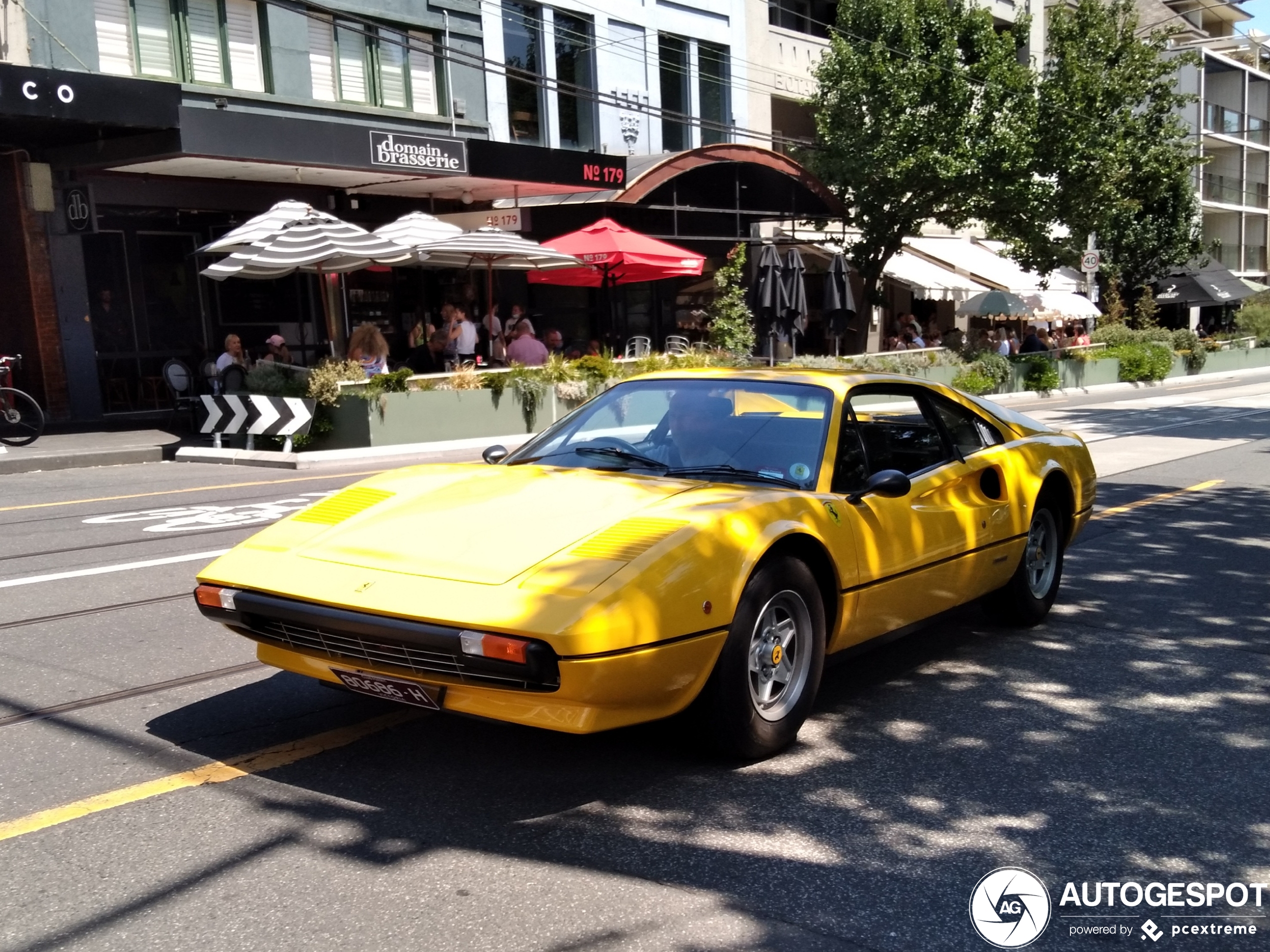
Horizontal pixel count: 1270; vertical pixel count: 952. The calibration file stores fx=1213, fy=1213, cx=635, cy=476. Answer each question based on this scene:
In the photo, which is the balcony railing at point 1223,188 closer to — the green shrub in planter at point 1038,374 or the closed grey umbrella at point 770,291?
the green shrub in planter at point 1038,374

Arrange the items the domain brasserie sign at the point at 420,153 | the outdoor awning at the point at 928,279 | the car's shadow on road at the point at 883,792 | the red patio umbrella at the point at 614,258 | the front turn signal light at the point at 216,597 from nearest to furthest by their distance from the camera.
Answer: the car's shadow on road at the point at 883,792 → the front turn signal light at the point at 216,597 → the domain brasserie sign at the point at 420,153 → the red patio umbrella at the point at 614,258 → the outdoor awning at the point at 928,279

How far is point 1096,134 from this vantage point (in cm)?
2650

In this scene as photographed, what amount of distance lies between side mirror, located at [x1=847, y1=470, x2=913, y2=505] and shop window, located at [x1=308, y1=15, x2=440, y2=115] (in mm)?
18112

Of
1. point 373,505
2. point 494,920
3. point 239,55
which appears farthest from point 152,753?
point 239,55

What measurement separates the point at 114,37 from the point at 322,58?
381 cm

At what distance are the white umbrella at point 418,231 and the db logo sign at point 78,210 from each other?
15.0ft

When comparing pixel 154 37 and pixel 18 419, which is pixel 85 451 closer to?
pixel 18 419

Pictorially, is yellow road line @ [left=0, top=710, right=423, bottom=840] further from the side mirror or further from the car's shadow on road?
the side mirror

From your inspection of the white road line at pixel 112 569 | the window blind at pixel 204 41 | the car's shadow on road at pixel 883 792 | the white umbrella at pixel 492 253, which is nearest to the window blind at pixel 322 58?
the window blind at pixel 204 41

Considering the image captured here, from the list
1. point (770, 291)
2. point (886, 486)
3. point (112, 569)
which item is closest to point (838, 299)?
point (770, 291)

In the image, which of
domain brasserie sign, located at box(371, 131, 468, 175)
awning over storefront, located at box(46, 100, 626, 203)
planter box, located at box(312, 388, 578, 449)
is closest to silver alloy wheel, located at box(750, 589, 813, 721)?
planter box, located at box(312, 388, 578, 449)

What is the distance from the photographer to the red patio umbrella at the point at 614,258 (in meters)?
20.4

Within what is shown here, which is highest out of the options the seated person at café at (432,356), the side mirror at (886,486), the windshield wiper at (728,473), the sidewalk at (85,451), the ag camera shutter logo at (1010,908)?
the seated person at café at (432,356)

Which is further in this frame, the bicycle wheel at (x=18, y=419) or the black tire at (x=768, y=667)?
the bicycle wheel at (x=18, y=419)
